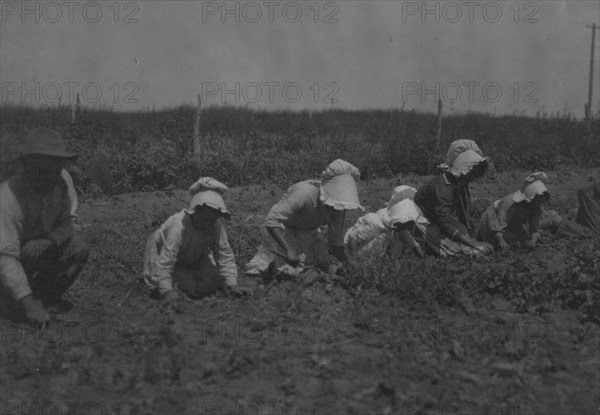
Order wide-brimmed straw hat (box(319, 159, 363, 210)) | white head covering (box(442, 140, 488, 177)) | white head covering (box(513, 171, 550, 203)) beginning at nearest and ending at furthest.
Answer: wide-brimmed straw hat (box(319, 159, 363, 210))
white head covering (box(442, 140, 488, 177))
white head covering (box(513, 171, 550, 203))

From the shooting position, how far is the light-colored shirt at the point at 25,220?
4387mm

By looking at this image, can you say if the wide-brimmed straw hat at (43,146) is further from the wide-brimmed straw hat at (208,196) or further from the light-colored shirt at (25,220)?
the wide-brimmed straw hat at (208,196)

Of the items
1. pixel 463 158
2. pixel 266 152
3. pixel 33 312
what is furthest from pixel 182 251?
pixel 266 152

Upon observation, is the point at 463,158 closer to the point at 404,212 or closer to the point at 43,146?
the point at 404,212

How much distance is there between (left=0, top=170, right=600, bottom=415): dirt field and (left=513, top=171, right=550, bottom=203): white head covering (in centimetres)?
99

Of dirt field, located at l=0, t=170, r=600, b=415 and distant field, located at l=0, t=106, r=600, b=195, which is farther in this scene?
distant field, located at l=0, t=106, r=600, b=195

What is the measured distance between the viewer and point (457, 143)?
6660 millimetres

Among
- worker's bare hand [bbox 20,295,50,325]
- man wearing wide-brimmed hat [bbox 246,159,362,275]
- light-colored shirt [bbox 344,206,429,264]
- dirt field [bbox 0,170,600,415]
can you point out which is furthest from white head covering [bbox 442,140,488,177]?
worker's bare hand [bbox 20,295,50,325]

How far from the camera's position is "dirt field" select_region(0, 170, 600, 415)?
11.5 feet

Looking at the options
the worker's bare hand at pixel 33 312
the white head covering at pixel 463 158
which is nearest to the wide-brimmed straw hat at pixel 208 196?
the worker's bare hand at pixel 33 312

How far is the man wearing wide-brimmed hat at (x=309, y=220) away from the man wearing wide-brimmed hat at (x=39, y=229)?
154 centimetres

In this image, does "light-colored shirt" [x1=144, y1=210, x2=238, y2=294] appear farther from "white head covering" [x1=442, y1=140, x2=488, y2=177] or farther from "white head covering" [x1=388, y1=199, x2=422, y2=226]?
"white head covering" [x1=442, y1=140, x2=488, y2=177]

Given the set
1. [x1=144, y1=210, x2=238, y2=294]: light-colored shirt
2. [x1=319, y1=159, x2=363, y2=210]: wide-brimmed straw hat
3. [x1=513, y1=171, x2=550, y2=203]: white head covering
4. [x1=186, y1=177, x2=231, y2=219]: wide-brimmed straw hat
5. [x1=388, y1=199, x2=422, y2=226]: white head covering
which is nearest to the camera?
[x1=186, y1=177, x2=231, y2=219]: wide-brimmed straw hat

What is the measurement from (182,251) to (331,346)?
144 centimetres
